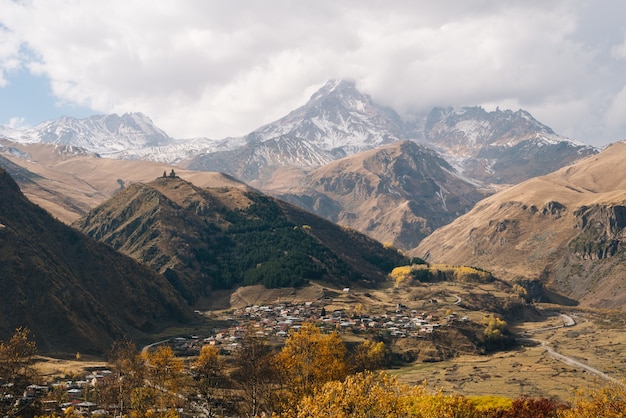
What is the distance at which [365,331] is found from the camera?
193 m

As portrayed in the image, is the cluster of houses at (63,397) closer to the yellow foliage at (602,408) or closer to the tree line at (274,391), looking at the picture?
the tree line at (274,391)

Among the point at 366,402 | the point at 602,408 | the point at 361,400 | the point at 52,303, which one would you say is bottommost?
the point at 602,408

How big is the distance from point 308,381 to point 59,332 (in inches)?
3997

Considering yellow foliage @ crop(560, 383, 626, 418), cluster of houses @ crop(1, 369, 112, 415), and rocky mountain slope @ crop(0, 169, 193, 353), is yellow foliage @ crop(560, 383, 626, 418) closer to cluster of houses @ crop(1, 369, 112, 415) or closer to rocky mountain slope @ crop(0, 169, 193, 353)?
cluster of houses @ crop(1, 369, 112, 415)

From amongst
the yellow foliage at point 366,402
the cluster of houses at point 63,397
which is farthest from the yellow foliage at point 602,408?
the cluster of houses at point 63,397

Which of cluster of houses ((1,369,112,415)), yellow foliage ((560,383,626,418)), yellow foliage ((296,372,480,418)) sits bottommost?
cluster of houses ((1,369,112,415))

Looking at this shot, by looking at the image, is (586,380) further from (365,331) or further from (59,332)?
(59,332)

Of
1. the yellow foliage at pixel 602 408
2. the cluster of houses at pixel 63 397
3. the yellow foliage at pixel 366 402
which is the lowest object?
the cluster of houses at pixel 63 397

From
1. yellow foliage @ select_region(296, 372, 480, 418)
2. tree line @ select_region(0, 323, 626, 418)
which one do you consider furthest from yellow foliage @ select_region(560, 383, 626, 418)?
yellow foliage @ select_region(296, 372, 480, 418)

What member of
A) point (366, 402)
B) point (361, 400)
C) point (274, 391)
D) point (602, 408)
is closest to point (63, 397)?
point (274, 391)

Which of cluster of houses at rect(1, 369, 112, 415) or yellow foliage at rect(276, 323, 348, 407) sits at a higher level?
yellow foliage at rect(276, 323, 348, 407)

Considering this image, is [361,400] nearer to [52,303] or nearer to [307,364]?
[307,364]

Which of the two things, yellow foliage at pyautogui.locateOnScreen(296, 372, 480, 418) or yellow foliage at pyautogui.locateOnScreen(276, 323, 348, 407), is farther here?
yellow foliage at pyautogui.locateOnScreen(276, 323, 348, 407)

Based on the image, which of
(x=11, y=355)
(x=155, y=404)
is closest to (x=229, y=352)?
(x=155, y=404)
